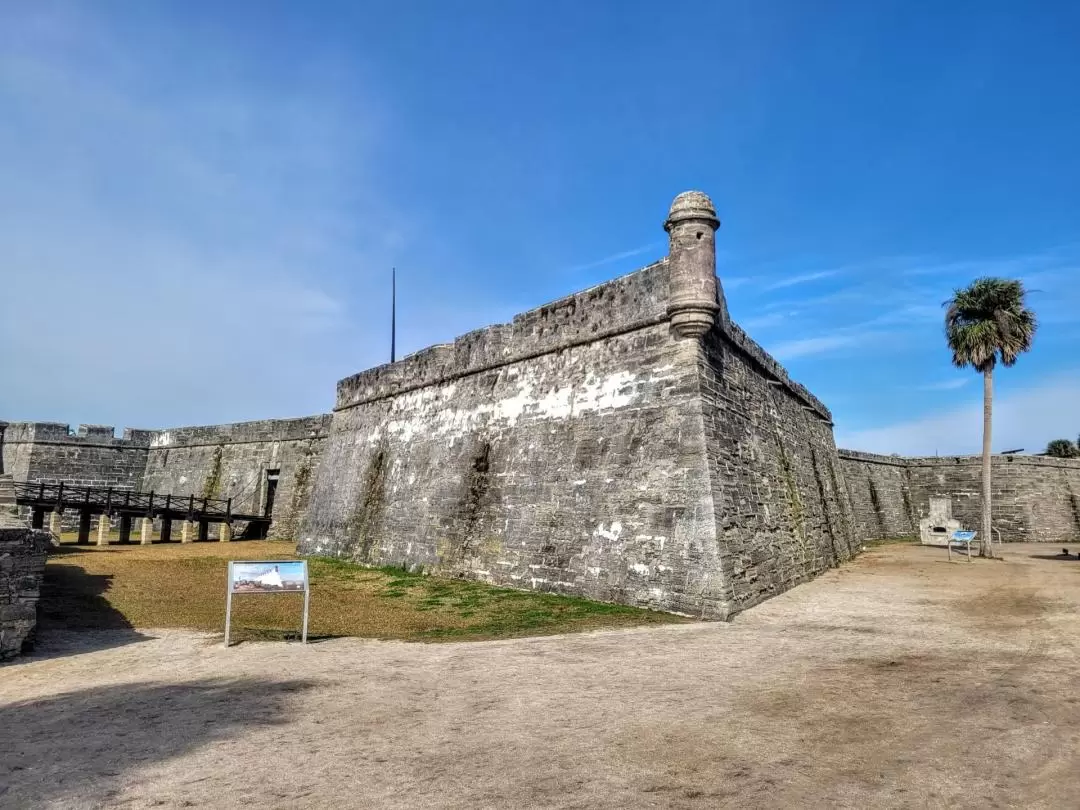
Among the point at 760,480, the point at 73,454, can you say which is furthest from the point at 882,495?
the point at 73,454

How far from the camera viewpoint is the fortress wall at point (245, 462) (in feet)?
89.4

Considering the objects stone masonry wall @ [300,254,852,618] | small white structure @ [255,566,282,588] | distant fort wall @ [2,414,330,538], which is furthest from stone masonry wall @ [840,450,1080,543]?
small white structure @ [255,566,282,588]

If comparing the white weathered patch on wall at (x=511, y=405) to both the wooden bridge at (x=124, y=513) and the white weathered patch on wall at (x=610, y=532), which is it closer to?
the white weathered patch on wall at (x=610, y=532)

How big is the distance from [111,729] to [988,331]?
81.2 feet

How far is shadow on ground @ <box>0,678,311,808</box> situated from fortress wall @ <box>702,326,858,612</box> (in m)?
6.64

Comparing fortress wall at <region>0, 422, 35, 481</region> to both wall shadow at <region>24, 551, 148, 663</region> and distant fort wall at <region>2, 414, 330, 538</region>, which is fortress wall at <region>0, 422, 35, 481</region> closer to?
distant fort wall at <region>2, 414, 330, 538</region>

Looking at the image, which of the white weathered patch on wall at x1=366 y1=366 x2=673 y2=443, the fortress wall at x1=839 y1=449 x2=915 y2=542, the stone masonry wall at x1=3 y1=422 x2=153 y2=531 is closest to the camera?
the white weathered patch on wall at x1=366 y1=366 x2=673 y2=443

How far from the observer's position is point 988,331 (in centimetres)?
2141

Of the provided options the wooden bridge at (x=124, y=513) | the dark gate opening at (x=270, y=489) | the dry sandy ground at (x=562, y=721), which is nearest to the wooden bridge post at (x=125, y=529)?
the wooden bridge at (x=124, y=513)

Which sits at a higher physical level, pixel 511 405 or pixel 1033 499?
pixel 511 405

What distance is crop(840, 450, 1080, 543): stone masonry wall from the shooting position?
27.9 m

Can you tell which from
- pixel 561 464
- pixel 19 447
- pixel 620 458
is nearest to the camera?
pixel 620 458

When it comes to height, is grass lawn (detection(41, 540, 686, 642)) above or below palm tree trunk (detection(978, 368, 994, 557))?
below

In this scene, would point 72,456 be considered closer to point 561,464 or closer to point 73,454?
point 73,454
